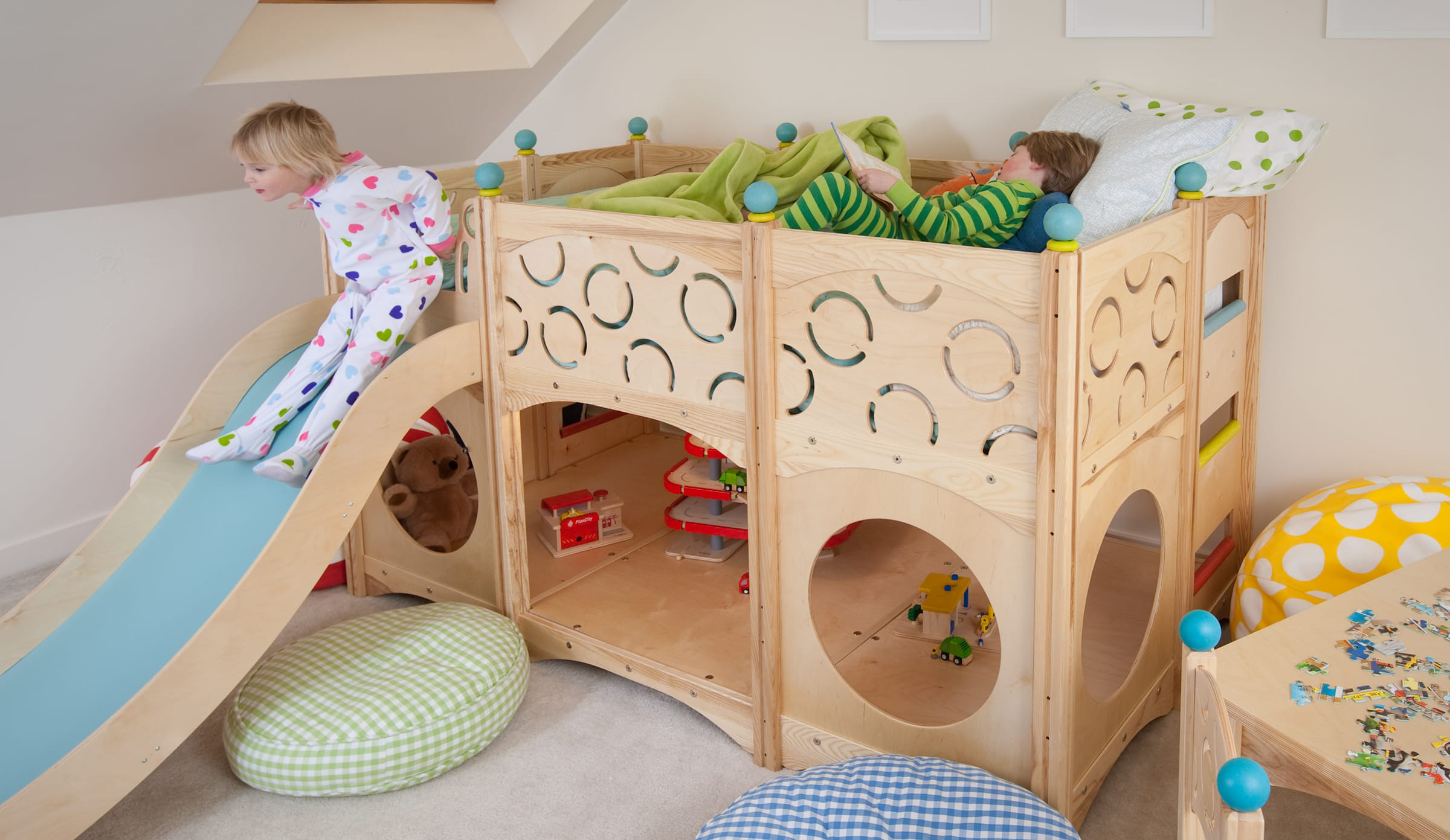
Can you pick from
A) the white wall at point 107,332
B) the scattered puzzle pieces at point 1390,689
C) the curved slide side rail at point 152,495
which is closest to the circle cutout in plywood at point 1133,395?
the scattered puzzle pieces at point 1390,689

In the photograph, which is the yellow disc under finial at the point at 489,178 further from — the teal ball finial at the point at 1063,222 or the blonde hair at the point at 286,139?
the teal ball finial at the point at 1063,222

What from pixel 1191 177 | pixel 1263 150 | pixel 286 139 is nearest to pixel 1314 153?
pixel 1263 150

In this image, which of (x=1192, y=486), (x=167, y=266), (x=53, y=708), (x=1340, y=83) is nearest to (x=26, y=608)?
(x=53, y=708)

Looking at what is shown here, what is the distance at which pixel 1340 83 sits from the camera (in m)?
2.07

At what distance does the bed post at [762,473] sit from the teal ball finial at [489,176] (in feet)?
1.88

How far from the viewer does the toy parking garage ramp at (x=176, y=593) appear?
1671mm

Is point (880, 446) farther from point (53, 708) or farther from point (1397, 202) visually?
point (53, 708)

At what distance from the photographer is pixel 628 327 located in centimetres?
199

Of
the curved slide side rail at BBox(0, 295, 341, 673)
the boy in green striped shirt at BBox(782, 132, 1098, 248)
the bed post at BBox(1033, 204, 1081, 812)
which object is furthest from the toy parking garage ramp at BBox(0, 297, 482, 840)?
the bed post at BBox(1033, 204, 1081, 812)

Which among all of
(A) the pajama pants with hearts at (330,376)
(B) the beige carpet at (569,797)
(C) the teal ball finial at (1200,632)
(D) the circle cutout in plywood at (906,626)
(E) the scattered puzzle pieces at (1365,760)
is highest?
(A) the pajama pants with hearts at (330,376)

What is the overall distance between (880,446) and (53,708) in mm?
1353

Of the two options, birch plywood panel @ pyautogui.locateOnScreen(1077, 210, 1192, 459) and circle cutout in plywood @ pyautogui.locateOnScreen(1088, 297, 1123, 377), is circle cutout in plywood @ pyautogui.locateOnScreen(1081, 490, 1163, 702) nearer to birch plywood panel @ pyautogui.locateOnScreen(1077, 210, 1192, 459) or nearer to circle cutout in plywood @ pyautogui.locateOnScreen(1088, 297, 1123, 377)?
birch plywood panel @ pyautogui.locateOnScreen(1077, 210, 1192, 459)

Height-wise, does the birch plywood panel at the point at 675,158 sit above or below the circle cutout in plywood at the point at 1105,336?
above

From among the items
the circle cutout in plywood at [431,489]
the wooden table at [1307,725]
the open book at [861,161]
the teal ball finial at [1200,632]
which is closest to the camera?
the wooden table at [1307,725]
